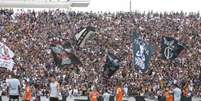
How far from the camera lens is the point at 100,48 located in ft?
122

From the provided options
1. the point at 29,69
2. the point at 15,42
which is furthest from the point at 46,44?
the point at 29,69

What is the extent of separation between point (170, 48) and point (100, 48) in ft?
32.3

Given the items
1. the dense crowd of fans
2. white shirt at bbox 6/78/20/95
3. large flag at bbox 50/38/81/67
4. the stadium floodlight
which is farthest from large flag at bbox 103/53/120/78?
the stadium floodlight

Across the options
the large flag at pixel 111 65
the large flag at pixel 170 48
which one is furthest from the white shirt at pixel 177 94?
the large flag at pixel 170 48

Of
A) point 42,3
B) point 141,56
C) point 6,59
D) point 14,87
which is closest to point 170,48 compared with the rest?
point 141,56

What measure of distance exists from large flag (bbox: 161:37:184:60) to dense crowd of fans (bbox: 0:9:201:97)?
3.00 meters

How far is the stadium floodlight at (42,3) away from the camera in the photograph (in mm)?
53344

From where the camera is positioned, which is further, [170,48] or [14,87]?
[170,48]

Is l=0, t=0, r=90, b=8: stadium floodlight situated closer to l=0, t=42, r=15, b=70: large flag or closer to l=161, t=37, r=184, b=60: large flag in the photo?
l=161, t=37, r=184, b=60: large flag

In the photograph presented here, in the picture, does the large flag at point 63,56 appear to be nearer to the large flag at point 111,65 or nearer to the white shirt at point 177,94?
the large flag at point 111,65

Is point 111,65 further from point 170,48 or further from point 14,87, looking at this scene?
point 14,87

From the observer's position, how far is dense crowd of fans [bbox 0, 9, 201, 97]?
99.9 feet

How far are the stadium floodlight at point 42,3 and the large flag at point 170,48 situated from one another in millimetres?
26935

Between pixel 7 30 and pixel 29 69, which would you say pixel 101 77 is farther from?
pixel 7 30
